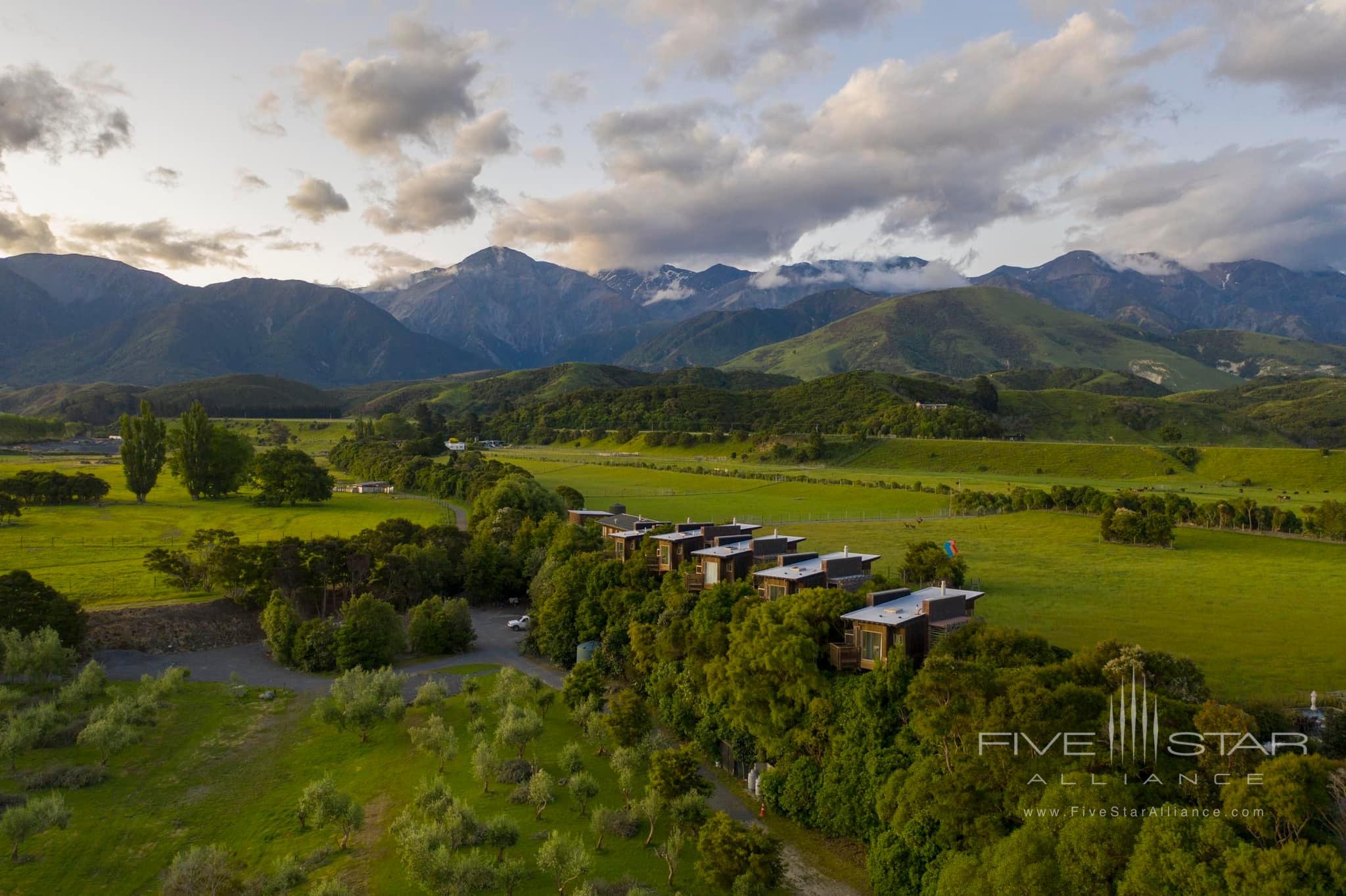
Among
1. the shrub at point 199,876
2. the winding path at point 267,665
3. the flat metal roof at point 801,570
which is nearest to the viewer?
the shrub at point 199,876

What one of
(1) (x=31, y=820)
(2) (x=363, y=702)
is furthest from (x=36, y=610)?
(2) (x=363, y=702)

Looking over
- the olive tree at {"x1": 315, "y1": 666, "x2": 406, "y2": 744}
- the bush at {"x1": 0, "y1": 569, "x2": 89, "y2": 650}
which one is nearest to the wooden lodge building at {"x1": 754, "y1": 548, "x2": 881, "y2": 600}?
the olive tree at {"x1": 315, "y1": 666, "x2": 406, "y2": 744}

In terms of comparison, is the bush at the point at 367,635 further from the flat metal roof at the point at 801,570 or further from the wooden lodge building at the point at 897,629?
the wooden lodge building at the point at 897,629

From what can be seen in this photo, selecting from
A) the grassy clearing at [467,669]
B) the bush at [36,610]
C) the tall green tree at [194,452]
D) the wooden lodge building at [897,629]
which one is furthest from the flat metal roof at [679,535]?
the tall green tree at [194,452]

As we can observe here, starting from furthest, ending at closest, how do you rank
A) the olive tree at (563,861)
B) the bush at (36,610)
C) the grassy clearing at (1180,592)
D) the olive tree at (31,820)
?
the bush at (36,610), the grassy clearing at (1180,592), the olive tree at (31,820), the olive tree at (563,861)

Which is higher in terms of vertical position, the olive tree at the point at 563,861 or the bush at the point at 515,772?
the olive tree at the point at 563,861

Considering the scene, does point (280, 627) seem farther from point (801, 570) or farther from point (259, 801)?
point (801, 570)

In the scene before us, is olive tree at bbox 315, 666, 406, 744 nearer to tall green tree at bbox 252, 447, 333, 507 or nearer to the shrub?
the shrub
